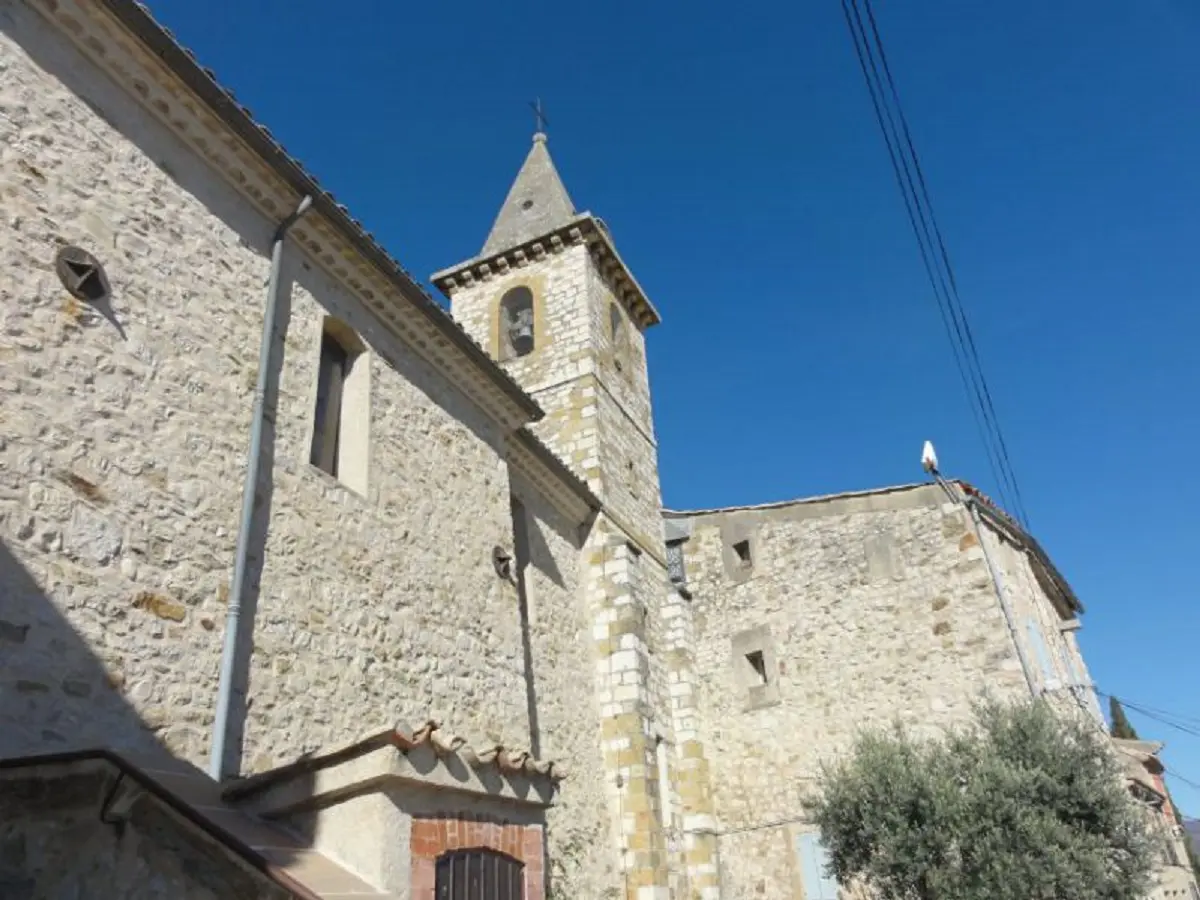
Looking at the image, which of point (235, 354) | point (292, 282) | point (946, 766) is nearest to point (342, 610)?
point (235, 354)

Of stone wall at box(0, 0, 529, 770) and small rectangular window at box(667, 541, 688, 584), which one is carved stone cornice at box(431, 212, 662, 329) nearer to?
small rectangular window at box(667, 541, 688, 584)

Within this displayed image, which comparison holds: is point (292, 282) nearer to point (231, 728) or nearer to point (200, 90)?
point (200, 90)

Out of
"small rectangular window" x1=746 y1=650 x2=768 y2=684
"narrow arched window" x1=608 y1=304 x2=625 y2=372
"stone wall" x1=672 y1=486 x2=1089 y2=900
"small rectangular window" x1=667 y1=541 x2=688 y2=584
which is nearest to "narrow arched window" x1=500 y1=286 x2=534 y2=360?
"narrow arched window" x1=608 y1=304 x2=625 y2=372

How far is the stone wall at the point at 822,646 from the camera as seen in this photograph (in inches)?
539

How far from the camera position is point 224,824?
4223 mm

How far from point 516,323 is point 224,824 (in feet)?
44.3

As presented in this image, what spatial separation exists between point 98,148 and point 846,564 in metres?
12.8

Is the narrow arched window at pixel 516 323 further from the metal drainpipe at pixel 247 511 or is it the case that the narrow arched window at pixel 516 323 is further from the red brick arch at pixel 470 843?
the red brick arch at pixel 470 843

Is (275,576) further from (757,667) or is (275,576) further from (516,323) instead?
(516,323)

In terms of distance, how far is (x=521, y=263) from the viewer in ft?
55.8

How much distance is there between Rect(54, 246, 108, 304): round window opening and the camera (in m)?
5.18

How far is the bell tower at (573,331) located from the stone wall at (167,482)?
6673 millimetres

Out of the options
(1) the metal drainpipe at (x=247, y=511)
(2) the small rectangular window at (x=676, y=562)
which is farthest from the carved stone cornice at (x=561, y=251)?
(1) the metal drainpipe at (x=247, y=511)

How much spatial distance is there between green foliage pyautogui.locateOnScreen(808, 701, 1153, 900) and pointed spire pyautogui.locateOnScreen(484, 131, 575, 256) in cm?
1123
